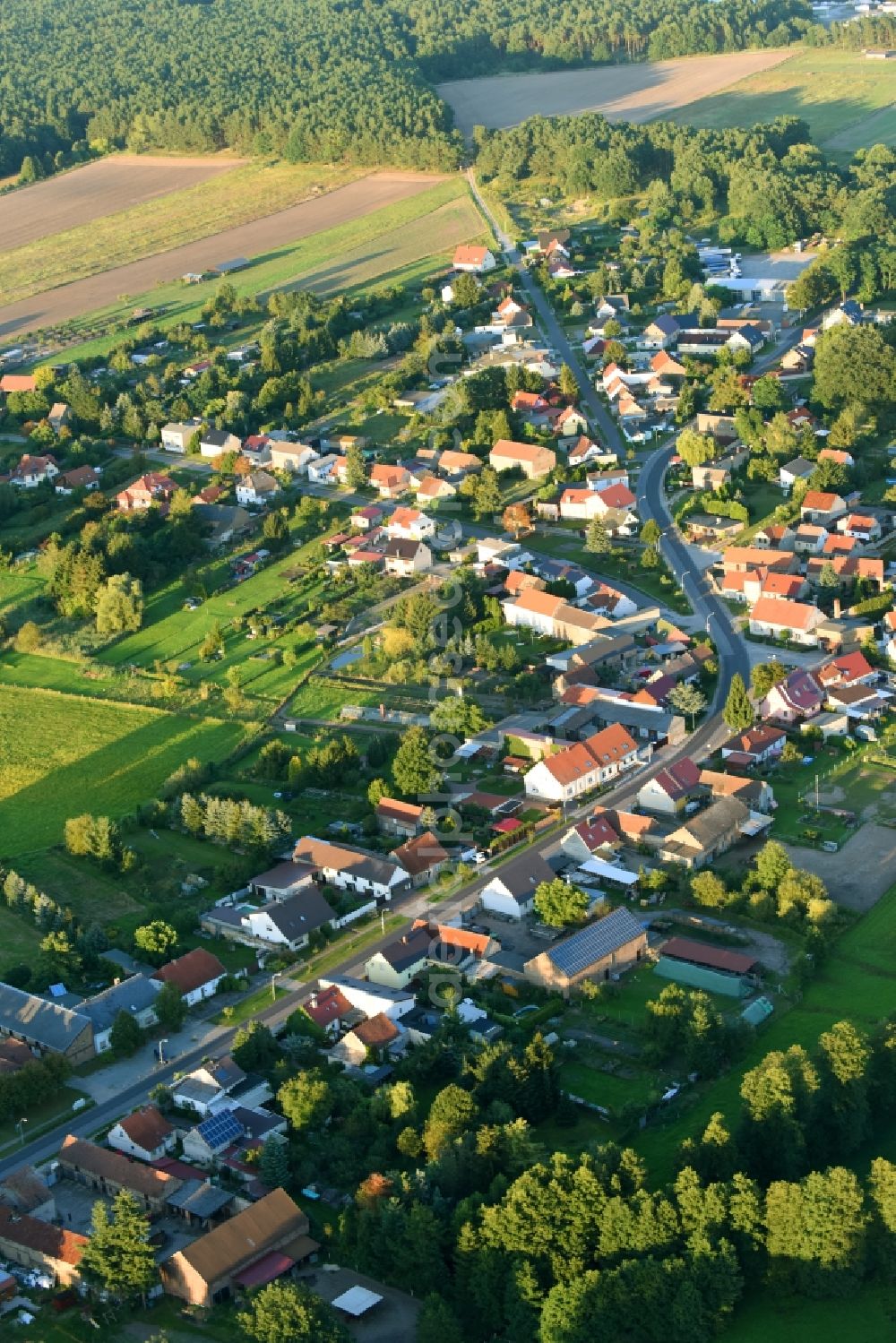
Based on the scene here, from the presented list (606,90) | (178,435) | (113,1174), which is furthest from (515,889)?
(606,90)

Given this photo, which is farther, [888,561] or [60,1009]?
[888,561]

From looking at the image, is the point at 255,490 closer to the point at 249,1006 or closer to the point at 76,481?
the point at 76,481

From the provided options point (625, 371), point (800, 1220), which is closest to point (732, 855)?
point (800, 1220)

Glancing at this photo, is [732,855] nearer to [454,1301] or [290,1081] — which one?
[290,1081]

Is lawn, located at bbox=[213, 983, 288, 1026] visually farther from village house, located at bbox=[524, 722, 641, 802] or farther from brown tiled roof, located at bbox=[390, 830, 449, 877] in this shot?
village house, located at bbox=[524, 722, 641, 802]

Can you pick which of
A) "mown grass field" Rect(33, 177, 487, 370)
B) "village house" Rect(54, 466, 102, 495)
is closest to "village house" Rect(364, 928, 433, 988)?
"village house" Rect(54, 466, 102, 495)

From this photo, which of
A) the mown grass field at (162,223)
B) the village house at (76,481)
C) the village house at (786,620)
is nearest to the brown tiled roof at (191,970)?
the village house at (786,620)

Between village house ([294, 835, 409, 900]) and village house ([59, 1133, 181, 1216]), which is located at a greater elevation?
village house ([59, 1133, 181, 1216])
